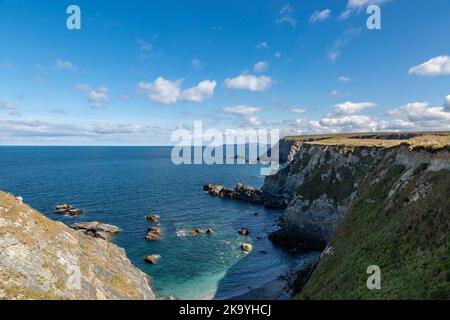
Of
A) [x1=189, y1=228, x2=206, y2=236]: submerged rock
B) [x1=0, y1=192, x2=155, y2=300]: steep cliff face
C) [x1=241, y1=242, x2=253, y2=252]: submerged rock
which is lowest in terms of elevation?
[x1=241, y1=242, x2=253, y2=252]: submerged rock

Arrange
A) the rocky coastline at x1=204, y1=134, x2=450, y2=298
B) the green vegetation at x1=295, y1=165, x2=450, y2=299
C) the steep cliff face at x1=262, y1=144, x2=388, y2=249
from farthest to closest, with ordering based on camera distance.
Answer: the steep cliff face at x1=262, y1=144, x2=388, y2=249, the rocky coastline at x1=204, y1=134, x2=450, y2=298, the green vegetation at x1=295, y1=165, x2=450, y2=299

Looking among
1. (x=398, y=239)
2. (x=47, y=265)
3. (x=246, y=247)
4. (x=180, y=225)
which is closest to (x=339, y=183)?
(x=246, y=247)

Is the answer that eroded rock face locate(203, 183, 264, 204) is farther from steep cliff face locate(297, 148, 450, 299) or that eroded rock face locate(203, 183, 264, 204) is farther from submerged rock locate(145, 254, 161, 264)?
steep cliff face locate(297, 148, 450, 299)

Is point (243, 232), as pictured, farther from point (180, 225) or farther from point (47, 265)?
point (47, 265)

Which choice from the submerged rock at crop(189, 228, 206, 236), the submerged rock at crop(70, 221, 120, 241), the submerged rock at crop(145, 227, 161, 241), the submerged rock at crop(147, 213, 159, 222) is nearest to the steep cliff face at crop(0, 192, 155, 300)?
the submerged rock at crop(145, 227, 161, 241)

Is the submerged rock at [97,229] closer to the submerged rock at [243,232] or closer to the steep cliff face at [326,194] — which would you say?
A: the submerged rock at [243,232]

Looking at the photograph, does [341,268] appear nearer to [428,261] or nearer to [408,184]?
[428,261]
